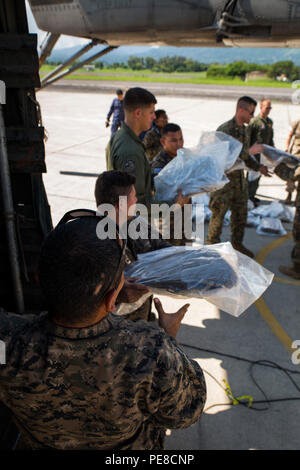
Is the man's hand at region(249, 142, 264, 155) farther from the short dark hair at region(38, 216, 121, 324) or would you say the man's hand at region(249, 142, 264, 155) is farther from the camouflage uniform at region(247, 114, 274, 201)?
the short dark hair at region(38, 216, 121, 324)

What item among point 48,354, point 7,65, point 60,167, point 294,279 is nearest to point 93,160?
point 60,167

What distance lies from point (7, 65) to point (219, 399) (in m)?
2.63

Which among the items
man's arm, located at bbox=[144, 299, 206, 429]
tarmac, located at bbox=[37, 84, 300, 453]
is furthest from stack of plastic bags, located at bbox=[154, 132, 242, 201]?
man's arm, located at bbox=[144, 299, 206, 429]

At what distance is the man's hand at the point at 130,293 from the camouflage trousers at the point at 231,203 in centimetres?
316

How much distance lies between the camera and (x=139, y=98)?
327 centimetres

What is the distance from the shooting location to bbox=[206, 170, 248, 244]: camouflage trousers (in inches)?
194

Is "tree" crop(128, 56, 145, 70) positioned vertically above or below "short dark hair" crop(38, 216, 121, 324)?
above

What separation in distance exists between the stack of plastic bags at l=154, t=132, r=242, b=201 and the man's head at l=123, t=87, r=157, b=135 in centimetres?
54

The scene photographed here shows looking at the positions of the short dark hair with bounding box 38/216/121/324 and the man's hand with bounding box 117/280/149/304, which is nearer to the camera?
the short dark hair with bounding box 38/216/121/324

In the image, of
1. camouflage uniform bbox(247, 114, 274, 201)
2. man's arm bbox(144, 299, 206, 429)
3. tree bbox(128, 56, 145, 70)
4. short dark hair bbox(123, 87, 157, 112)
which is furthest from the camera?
tree bbox(128, 56, 145, 70)

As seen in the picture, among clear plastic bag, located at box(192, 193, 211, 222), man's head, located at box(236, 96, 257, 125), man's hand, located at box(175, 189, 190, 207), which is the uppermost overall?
man's head, located at box(236, 96, 257, 125)

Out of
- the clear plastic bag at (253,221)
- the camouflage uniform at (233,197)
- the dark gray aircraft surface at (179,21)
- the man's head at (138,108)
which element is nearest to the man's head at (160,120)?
the camouflage uniform at (233,197)

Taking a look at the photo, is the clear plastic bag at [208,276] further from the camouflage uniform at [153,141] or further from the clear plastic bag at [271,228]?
the clear plastic bag at [271,228]

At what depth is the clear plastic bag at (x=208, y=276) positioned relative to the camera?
2006 millimetres
